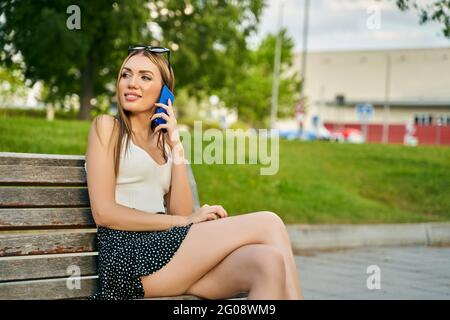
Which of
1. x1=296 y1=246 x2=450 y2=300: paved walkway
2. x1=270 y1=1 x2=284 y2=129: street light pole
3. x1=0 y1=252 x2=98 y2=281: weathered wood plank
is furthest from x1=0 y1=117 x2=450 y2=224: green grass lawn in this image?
x1=270 y1=1 x2=284 y2=129: street light pole

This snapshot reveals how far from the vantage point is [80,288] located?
12.4 ft

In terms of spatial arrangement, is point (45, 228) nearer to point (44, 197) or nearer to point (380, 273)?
point (44, 197)

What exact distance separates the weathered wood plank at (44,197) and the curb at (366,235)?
5653 mm

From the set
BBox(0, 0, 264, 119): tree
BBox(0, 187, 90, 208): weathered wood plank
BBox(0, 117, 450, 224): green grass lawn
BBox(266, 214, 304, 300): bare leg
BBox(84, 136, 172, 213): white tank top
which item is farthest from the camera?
BBox(0, 0, 264, 119): tree

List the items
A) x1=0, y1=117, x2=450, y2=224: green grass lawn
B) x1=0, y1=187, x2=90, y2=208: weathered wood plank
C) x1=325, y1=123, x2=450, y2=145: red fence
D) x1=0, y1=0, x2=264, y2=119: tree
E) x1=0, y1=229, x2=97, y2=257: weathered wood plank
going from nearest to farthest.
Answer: x1=0, y1=229, x2=97, y2=257: weathered wood plank < x1=0, y1=187, x2=90, y2=208: weathered wood plank < x1=0, y1=117, x2=450, y2=224: green grass lawn < x1=0, y1=0, x2=264, y2=119: tree < x1=325, y1=123, x2=450, y2=145: red fence

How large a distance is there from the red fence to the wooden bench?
63220 millimetres

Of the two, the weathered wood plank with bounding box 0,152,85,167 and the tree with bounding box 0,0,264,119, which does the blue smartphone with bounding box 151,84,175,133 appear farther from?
the tree with bounding box 0,0,264,119

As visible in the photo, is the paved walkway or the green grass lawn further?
the green grass lawn

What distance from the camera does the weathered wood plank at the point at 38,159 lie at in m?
3.86

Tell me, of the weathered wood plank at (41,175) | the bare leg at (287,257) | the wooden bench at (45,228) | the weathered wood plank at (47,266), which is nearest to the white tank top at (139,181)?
the weathered wood plank at (41,175)

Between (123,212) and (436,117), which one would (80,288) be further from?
(436,117)

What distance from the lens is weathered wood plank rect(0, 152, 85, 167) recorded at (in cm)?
386

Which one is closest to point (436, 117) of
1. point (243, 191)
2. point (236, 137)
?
point (236, 137)
